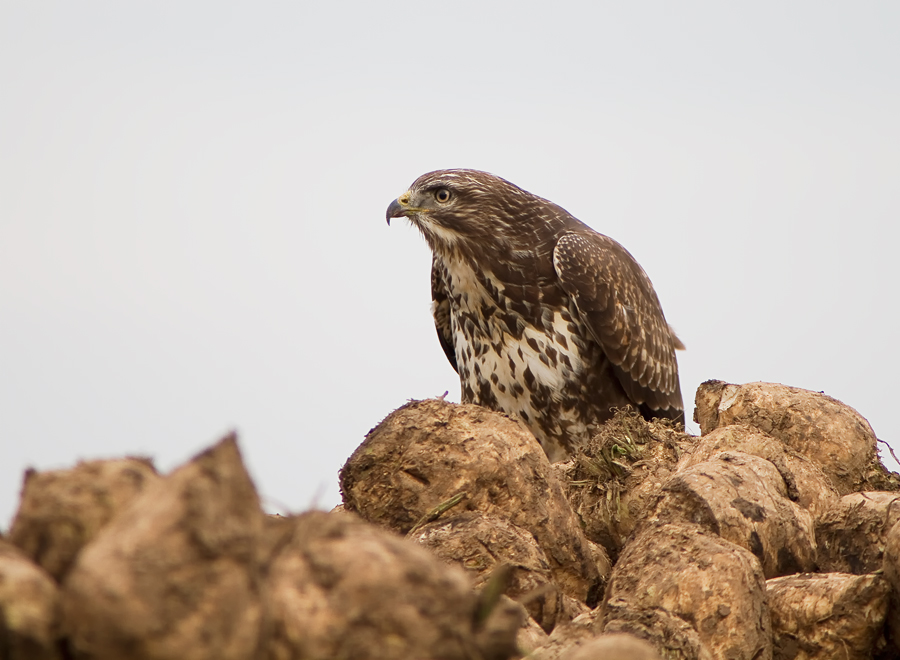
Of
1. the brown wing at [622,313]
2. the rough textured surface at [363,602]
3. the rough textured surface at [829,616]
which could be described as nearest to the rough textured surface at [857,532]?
the rough textured surface at [829,616]

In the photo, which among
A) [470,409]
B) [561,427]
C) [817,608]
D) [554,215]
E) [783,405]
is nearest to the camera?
→ [817,608]

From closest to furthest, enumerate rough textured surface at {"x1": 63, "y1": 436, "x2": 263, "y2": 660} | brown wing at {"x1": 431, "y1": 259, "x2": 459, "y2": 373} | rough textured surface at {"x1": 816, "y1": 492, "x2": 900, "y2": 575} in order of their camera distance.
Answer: rough textured surface at {"x1": 63, "y1": 436, "x2": 263, "y2": 660} < rough textured surface at {"x1": 816, "y1": 492, "x2": 900, "y2": 575} < brown wing at {"x1": 431, "y1": 259, "x2": 459, "y2": 373}

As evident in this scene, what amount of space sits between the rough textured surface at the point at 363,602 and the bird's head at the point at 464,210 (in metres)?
6.79

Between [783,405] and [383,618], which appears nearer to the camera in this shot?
[383,618]

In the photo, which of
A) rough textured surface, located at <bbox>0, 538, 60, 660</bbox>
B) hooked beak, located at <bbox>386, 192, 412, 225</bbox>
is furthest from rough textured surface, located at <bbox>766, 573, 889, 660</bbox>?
hooked beak, located at <bbox>386, 192, 412, 225</bbox>

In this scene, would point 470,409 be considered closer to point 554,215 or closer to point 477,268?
point 477,268

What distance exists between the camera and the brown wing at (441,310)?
9.59m

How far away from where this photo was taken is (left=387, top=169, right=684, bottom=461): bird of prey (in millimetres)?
8727

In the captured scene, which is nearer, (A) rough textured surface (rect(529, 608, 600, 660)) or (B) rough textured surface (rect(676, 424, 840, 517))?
(A) rough textured surface (rect(529, 608, 600, 660))

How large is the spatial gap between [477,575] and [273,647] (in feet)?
6.83

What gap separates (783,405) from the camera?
6867 millimetres

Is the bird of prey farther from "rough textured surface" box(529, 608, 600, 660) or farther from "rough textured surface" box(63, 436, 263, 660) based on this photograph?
"rough textured surface" box(63, 436, 263, 660)

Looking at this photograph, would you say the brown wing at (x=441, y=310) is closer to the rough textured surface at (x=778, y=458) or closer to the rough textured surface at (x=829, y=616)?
the rough textured surface at (x=778, y=458)

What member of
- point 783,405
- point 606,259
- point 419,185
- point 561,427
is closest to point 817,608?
point 783,405
